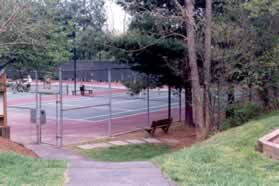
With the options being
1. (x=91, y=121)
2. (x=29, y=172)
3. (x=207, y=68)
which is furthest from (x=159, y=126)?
(x=29, y=172)

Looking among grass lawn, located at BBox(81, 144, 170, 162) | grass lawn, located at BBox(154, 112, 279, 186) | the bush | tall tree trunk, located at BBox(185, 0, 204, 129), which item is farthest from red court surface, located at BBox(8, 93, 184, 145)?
grass lawn, located at BBox(154, 112, 279, 186)

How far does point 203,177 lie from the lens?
6.30m

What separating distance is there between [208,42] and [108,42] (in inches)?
203

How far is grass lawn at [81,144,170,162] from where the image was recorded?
1342cm

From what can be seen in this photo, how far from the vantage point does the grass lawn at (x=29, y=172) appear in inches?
242

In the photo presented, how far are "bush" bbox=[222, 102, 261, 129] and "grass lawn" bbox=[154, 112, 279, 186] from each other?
4.51 metres

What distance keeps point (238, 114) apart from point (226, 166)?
291 inches

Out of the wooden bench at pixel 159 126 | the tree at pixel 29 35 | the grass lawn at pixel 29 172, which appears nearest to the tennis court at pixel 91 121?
the wooden bench at pixel 159 126

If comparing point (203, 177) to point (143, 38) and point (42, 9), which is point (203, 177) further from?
point (143, 38)

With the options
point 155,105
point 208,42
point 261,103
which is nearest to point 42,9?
point 208,42

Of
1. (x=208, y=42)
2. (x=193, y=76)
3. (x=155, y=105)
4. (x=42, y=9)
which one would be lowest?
(x=155, y=105)

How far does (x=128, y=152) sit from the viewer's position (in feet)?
47.8

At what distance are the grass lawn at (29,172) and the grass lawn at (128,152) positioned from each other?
5.12 metres

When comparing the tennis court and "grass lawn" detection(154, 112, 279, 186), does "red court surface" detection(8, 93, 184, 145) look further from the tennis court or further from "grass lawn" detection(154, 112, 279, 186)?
"grass lawn" detection(154, 112, 279, 186)
